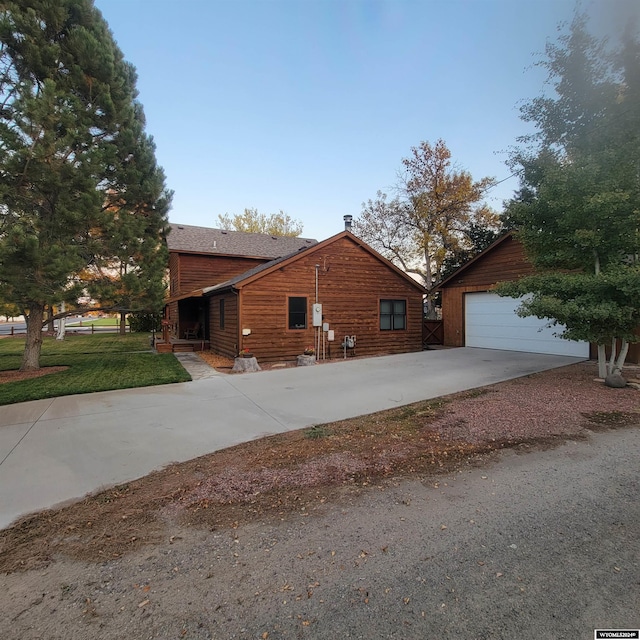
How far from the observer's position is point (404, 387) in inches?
299

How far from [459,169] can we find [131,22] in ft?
59.5

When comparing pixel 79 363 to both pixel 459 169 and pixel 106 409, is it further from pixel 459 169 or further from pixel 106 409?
pixel 459 169

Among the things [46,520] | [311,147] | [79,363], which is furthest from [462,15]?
[79,363]

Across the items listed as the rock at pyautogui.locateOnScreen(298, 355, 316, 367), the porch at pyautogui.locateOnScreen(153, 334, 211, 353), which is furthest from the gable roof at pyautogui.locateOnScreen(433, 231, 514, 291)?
the porch at pyautogui.locateOnScreen(153, 334, 211, 353)

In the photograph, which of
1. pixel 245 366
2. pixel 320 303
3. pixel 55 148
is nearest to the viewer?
pixel 55 148

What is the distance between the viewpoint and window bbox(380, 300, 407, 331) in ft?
45.3

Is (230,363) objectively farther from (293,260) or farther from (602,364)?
(602,364)

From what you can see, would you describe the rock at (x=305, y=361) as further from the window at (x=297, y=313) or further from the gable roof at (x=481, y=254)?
the gable roof at (x=481, y=254)

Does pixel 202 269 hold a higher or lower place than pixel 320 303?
higher

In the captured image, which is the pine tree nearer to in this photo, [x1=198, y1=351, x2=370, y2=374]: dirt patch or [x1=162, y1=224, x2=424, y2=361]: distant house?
[x1=162, y1=224, x2=424, y2=361]: distant house

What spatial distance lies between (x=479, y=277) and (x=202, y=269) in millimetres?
13205

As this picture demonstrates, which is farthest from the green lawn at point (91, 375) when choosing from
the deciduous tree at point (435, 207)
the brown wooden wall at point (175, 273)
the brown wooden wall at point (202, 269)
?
the deciduous tree at point (435, 207)

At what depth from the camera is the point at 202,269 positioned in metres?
18.3

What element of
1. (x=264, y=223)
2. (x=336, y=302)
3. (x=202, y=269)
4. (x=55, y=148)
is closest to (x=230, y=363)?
(x=336, y=302)
